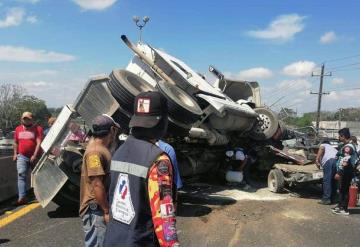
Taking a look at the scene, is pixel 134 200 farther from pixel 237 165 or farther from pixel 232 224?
pixel 237 165

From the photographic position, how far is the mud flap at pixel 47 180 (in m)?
7.48

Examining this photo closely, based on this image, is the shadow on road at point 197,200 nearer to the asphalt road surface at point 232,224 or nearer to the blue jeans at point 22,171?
the asphalt road surface at point 232,224

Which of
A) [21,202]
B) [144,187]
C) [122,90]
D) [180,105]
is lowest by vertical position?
[21,202]

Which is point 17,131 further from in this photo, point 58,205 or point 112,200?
point 112,200

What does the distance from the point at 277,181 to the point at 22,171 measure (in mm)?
5137

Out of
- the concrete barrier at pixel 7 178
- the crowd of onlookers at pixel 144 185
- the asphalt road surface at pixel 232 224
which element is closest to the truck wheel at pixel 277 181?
the asphalt road surface at pixel 232 224

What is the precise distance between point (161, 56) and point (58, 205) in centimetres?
351

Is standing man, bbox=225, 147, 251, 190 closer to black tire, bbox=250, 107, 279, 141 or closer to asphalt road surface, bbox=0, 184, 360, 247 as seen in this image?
asphalt road surface, bbox=0, 184, 360, 247

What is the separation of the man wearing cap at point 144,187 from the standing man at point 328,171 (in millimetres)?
7527


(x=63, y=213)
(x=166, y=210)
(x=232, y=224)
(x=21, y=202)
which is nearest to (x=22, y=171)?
(x=21, y=202)

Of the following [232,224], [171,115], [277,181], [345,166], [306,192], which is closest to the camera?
[232,224]

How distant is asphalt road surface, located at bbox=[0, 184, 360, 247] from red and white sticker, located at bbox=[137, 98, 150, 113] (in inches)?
159

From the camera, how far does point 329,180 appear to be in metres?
9.68

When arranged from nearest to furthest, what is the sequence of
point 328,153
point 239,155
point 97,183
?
point 97,183
point 328,153
point 239,155
